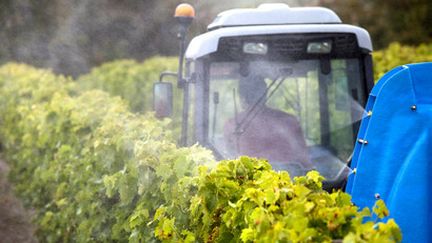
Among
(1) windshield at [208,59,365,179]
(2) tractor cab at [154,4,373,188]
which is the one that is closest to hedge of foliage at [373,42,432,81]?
(1) windshield at [208,59,365,179]

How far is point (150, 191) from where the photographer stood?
17.9 ft

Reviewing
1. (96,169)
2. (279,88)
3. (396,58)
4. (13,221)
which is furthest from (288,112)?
(396,58)

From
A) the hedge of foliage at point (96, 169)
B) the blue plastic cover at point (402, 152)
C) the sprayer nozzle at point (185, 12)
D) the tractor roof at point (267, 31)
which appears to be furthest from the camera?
the sprayer nozzle at point (185, 12)

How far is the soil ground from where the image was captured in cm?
955

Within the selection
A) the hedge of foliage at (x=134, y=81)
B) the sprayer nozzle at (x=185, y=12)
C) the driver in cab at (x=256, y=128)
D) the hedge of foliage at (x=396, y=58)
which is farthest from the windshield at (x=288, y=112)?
the hedge of foliage at (x=134, y=81)

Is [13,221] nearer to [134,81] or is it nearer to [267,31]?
[267,31]

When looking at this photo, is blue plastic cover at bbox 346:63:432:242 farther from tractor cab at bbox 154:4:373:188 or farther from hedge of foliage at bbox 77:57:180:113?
hedge of foliage at bbox 77:57:180:113

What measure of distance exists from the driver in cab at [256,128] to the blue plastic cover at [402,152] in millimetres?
2401

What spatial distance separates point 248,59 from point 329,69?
0.74 meters

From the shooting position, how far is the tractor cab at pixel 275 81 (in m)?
6.48

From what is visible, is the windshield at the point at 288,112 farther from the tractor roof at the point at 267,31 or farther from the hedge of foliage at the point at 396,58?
the hedge of foliage at the point at 396,58

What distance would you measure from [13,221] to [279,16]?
16.6ft

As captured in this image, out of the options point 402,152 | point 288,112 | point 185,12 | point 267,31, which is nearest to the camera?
point 402,152

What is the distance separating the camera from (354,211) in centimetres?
304
